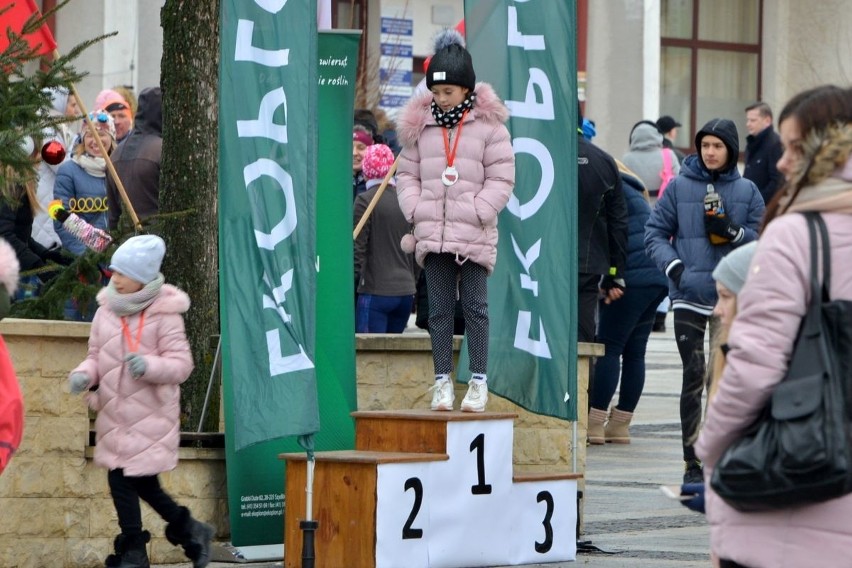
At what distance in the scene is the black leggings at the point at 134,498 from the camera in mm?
7445

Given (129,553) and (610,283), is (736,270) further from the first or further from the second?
(610,283)

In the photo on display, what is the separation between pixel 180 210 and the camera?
9.16 m

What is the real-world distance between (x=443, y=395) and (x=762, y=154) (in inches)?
273

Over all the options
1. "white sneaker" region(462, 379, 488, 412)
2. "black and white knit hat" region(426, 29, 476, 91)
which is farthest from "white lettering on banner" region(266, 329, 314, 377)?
"black and white knit hat" region(426, 29, 476, 91)

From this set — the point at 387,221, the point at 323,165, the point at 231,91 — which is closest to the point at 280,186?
the point at 231,91

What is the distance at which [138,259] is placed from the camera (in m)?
7.47

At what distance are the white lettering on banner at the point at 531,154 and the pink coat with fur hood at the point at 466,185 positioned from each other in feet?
0.41

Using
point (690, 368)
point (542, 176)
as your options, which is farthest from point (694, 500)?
point (690, 368)

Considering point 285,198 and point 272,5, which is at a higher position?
point 272,5

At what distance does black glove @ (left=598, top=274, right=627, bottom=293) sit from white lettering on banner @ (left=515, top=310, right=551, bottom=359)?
3304 mm

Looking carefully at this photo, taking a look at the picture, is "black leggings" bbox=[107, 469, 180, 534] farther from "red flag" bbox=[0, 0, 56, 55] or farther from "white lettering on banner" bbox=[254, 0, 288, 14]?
"red flag" bbox=[0, 0, 56, 55]

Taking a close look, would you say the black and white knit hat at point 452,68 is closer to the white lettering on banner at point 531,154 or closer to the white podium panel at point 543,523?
the white lettering on banner at point 531,154

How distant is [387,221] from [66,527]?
5.10 meters

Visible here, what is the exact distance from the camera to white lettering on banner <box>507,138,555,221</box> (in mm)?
8695
